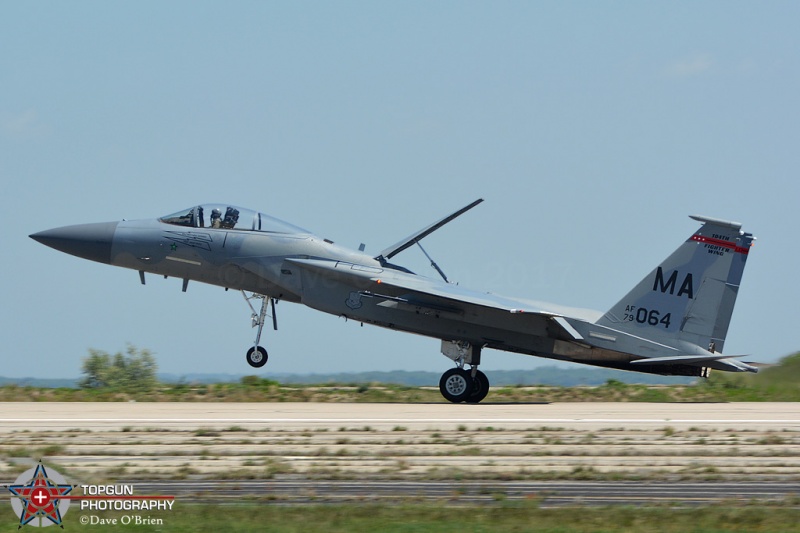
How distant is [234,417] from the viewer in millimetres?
14734

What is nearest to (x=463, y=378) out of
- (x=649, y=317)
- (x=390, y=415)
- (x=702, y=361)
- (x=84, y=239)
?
(x=390, y=415)

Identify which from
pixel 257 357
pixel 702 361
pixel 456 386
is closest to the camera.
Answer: pixel 702 361

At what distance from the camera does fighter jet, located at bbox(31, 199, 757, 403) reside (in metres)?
17.9

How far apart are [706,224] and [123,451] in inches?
461

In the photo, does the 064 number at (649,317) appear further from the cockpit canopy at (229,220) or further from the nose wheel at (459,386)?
the cockpit canopy at (229,220)

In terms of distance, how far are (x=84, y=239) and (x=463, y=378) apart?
831 centimetres

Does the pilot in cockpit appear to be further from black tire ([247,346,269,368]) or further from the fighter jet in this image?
black tire ([247,346,269,368])

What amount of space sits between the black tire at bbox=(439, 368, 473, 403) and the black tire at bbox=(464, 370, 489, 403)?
125mm

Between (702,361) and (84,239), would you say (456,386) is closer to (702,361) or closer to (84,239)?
(702,361)

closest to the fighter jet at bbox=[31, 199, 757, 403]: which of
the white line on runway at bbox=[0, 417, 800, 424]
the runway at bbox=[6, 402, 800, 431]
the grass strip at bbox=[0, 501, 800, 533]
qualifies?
the runway at bbox=[6, 402, 800, 431]

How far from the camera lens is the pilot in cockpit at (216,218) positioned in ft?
62.5

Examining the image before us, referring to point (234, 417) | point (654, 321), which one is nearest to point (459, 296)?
point (654, 321)

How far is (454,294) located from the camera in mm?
17844

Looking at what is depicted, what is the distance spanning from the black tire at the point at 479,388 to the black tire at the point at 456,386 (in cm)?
13
